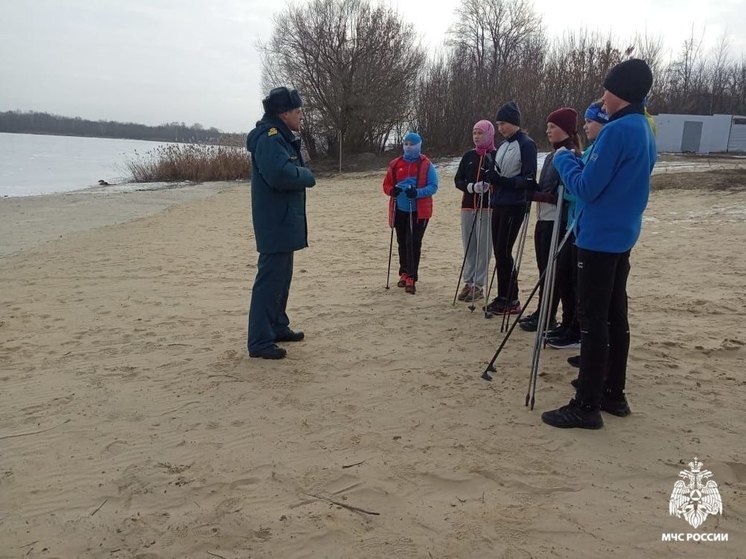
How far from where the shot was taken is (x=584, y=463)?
9.62 feet

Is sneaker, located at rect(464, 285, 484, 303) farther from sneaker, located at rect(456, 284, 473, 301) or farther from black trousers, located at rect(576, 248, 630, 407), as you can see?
black trousers, located at rect(576, 248, 630, 407)

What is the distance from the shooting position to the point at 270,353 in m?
4.41

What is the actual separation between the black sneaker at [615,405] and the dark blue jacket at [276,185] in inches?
96.7

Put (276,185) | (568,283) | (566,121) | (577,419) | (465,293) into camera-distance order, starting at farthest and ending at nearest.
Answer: (465,293)
(568,283)
(566,121)
(276,185)
(577,419)

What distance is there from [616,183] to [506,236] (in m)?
2.30

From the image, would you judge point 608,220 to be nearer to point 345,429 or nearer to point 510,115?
point 345,429

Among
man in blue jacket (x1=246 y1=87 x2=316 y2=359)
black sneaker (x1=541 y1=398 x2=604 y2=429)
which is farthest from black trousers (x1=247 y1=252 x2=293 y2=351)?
black sneaker (x1=541 y1=398 x2=604 y2=429)

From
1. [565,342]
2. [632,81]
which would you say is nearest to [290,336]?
[565,342]

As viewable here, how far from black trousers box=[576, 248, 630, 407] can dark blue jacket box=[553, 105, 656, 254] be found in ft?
0.34

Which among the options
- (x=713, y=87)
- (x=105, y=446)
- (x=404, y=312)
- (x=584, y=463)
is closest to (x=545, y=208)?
(x=404, y=312)

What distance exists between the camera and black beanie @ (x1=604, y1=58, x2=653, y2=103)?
9.68 ft

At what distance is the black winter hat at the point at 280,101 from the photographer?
13.7ft

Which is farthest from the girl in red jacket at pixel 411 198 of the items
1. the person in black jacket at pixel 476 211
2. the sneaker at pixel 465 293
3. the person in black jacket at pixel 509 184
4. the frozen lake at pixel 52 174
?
the frozen lake at pixel 52 174

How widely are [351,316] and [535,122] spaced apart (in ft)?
85.9
